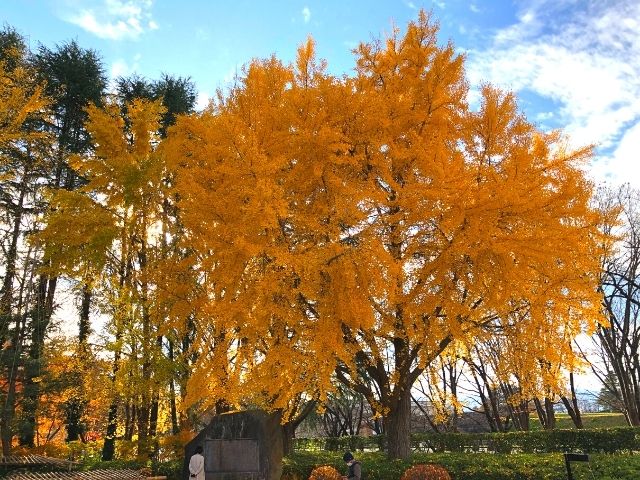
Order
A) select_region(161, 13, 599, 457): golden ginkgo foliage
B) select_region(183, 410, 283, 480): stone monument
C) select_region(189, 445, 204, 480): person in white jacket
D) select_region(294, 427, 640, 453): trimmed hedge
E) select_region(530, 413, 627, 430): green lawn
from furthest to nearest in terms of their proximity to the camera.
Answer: select_region(530, 413, 627, 430): green lawn < select_region(294, 427, 640, 453): trimmed hedge < select_region(183, 410, 283, 480): stone monument < select_region(189, 445, 204, 480): person in white jacket < select_region(161, 13, 599, 457): golden ginkgo foliage

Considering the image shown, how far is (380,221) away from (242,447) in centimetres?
540

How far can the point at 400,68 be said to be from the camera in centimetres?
882

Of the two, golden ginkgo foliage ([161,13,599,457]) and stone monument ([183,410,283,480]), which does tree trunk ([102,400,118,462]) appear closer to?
stone monument ([183,410,283,480])

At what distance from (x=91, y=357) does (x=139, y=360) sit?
2920mm

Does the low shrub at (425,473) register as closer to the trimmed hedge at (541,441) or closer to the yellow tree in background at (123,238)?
the yellow tree in background at (123,238)

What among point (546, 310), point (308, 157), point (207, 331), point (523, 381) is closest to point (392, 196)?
point (308, 157)

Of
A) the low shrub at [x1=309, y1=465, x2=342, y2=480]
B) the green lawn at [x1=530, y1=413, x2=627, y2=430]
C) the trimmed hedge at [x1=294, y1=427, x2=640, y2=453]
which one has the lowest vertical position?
the green lawn at [x1=530, y1=413, x2=627, y2=430]

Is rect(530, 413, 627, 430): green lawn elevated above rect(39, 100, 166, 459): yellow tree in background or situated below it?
below

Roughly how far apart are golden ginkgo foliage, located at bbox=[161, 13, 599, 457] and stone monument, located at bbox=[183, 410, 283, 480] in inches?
40.0

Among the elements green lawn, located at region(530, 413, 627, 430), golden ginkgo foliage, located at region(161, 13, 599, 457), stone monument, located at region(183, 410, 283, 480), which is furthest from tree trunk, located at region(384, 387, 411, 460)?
green lawn, located at region(530, 413, 627, 430)

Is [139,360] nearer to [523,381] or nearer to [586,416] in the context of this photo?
[523,381]

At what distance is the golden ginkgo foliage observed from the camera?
6.72 metres

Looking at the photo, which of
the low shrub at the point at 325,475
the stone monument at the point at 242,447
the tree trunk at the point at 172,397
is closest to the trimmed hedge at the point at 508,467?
the low shrub at the point at 325,475

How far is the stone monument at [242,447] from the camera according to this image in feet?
30.6
